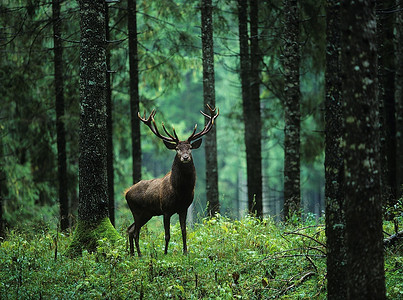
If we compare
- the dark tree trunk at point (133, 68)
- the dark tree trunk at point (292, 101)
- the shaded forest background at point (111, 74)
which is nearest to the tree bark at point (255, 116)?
the shaded forest background at point (111, 74)

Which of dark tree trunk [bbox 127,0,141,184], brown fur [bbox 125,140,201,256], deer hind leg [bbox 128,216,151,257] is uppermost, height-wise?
dark tree trunk [bbox 127,0,141,184]

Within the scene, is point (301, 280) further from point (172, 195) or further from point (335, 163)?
point (172, 195)

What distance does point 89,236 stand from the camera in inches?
344

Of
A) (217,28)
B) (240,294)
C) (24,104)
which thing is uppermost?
(217,28)

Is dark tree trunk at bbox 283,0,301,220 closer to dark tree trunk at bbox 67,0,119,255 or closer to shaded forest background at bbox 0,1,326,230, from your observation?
shaded forest background at bbox 0,1,326,230

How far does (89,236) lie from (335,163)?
493 cm

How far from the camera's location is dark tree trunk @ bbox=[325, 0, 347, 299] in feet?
18.4

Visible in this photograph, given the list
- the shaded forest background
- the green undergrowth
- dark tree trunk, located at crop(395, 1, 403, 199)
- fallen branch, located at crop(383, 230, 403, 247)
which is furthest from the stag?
dark tree trunk, located at crop(395, 1, 403, 199)

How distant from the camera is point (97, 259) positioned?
26.3ft

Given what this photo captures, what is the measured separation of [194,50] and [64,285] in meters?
9.98

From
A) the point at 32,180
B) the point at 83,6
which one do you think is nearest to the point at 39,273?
the point at 83,6

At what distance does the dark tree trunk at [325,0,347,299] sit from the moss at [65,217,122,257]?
14.5 feet

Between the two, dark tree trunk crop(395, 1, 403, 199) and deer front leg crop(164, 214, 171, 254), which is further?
dark tree trunk crop(395, 1, 403, 199)

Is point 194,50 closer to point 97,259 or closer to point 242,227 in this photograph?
point 242,227
